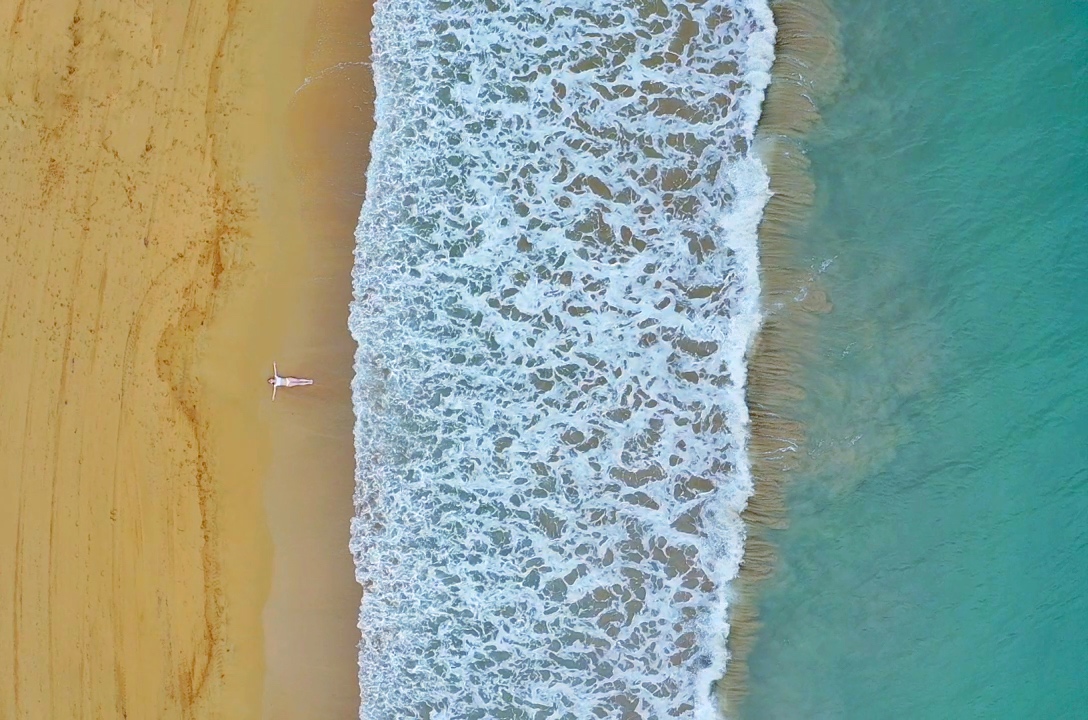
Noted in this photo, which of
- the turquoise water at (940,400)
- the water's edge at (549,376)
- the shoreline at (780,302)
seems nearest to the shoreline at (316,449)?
the water's edge at (549,376)

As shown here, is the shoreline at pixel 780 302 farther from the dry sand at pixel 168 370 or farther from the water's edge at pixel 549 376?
the dry sand at pixel 168 370

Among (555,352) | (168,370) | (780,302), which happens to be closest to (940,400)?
(780,302)

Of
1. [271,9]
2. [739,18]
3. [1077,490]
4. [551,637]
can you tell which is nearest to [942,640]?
[1077,490]

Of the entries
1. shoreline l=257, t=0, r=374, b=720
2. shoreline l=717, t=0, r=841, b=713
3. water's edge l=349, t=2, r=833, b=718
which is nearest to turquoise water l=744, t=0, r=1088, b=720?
shoreline l=717, t=0, r=841, b=713

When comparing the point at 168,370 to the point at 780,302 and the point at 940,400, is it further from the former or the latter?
the point at 940,400

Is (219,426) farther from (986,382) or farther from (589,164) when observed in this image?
(986,382)
